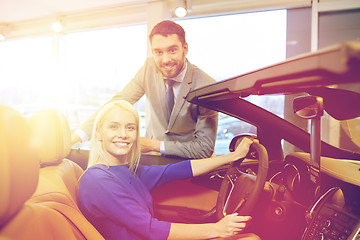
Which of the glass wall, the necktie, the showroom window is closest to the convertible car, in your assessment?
the necktie

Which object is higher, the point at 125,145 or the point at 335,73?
the point at 335,73

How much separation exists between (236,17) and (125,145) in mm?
3616

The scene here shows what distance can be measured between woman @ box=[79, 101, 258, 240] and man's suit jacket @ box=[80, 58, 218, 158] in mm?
569

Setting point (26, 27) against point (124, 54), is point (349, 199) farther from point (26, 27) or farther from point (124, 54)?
point (26, 27)

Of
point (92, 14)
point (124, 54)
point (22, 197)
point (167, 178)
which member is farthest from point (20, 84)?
point (22, 197)

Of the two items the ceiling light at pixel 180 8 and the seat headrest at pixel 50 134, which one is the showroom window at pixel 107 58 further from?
the seat headrest at pixel 50 134

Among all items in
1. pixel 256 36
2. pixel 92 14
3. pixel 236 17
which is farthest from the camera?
pixel 92 14

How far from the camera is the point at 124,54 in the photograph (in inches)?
179

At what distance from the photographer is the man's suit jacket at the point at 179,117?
1.97 m

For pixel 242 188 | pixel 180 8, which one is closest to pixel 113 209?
pixel 242 188

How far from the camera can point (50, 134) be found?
107cm

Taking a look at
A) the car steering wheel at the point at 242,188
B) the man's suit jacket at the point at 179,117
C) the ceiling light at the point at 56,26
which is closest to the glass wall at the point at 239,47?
the man's suit jacket at the point at 179,117

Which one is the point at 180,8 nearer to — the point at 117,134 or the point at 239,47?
the point at 239,47

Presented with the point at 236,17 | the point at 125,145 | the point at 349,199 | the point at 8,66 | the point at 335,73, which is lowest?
the point at 349,199
